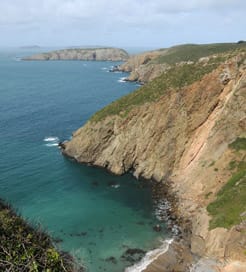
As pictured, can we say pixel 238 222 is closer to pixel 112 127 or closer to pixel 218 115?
pixel 218 115

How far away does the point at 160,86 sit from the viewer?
2840 inches

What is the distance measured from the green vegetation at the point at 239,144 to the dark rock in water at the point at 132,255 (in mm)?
23242

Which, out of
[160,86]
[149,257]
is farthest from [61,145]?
[149,257]

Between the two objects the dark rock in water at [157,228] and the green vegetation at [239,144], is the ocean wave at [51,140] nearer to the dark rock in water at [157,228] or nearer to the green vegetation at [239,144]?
the dark rock in water at [157,228]

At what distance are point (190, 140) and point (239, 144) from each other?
10.4 meters

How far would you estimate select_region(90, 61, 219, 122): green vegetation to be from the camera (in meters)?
68.8

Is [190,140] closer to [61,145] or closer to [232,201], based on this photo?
[232,201]

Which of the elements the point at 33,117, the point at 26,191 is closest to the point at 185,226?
the point at 26,191

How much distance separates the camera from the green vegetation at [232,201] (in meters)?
45.2

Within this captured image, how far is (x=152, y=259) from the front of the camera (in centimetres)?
4200

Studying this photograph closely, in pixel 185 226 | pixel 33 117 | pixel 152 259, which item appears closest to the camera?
pixel 152 259

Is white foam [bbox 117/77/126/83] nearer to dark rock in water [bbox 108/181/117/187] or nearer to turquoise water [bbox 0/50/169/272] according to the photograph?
turquoise water [bbox 0/50/169/272]

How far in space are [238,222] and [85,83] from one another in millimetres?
137975

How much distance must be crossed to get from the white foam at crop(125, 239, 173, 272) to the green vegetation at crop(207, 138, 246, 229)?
6.52m
